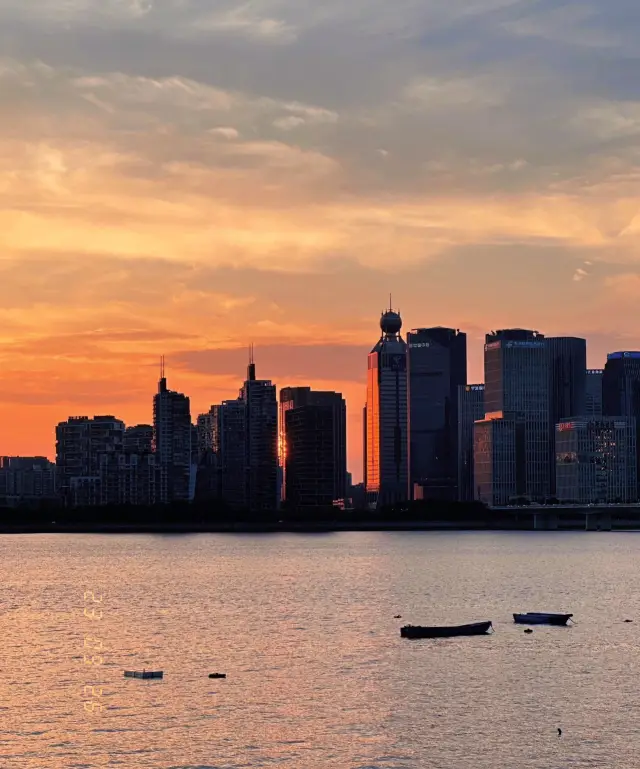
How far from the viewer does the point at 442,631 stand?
121938mm

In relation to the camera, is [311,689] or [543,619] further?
[543,619]

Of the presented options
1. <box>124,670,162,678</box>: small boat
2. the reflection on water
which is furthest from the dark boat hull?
<box>124,670,162,678</box>: small boat

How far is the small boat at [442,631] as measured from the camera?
396ft

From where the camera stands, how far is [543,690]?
3661 inches

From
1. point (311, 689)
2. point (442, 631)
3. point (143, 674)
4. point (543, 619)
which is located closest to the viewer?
point (311, 689)

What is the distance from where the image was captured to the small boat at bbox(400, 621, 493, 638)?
121 m

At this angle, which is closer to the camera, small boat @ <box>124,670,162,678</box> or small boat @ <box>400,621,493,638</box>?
small boat @ <box>124,670,162,678</box>

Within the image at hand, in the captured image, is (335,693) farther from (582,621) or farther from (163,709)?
(582,621)

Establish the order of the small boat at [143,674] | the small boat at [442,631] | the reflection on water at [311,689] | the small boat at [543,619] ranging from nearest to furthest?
the reflection on water at [311,689] < the small boat at [143,674] < the small boat at [442,631] < the small boat at [543,619]

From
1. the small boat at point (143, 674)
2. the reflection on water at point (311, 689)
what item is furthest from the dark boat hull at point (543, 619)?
the small boat at point (143, 674)

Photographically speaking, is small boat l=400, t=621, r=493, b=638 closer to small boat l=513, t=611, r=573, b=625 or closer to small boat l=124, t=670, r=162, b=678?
small boat l=513, t=611, r=573, b=625

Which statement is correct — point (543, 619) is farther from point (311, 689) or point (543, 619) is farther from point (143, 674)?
point (143, 674)

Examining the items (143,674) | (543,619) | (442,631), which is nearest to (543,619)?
(543,619)

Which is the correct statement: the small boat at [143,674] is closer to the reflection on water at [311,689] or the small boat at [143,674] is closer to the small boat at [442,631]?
the reflection on water at [311,689]
